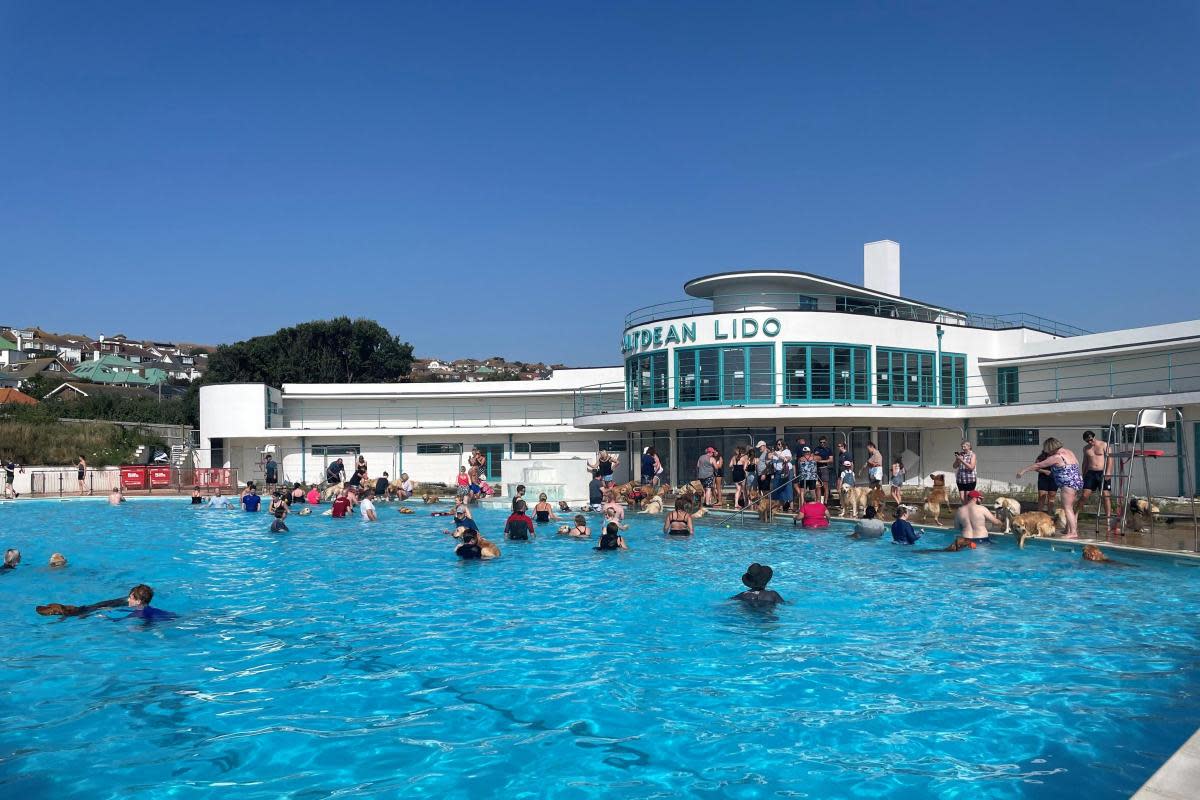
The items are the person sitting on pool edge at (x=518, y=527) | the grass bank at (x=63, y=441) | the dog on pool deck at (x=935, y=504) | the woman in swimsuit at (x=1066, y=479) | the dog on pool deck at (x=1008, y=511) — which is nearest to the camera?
the woman in swimsuit at (x=1066, y=479)

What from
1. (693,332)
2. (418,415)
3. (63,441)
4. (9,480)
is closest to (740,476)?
(693,332)

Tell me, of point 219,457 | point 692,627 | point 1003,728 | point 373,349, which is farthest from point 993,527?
point 373,349

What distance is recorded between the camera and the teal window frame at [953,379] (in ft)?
102

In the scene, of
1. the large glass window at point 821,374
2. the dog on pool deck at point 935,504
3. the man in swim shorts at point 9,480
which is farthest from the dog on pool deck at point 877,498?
the man in swim shorts at point 9,480

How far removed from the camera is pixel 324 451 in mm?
39594

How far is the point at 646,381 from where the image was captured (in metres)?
30.7

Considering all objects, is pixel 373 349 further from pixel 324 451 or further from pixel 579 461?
pixel 579 461

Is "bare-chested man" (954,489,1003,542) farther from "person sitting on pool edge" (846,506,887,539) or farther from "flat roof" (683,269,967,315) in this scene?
"flat roof" (683,269,967,315)

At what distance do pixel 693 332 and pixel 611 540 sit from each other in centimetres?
1323

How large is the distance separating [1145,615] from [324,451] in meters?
35.0

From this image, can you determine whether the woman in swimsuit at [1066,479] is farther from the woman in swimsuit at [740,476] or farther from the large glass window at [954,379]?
the large glass window at [954,379]

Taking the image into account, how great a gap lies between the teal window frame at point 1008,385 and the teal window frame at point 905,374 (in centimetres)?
353

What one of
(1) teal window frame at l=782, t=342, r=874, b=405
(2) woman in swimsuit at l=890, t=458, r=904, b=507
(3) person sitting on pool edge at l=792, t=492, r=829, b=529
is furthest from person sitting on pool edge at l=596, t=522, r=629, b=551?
(1) teal window frame at l=782, t=342, r=874, b=405

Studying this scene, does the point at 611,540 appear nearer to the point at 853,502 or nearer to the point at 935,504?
the point at 853,502
